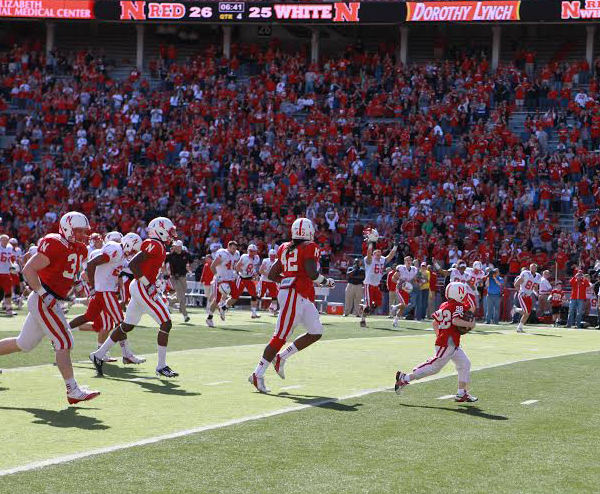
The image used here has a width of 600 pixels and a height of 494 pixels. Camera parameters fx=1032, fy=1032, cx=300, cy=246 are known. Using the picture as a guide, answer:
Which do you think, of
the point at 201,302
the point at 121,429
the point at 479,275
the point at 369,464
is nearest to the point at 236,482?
the point at 369,464

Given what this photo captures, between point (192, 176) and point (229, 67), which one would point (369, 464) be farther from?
point (229, 67)

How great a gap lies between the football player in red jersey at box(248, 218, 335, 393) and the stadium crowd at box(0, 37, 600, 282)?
18244 mm

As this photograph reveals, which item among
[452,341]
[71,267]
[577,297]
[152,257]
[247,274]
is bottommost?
[452,341]

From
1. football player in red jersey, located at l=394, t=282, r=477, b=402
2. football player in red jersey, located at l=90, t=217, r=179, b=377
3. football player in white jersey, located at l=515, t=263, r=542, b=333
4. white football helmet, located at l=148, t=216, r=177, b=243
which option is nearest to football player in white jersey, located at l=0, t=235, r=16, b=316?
football player in red jersey, located at l=90, t=217, r=179, b=377

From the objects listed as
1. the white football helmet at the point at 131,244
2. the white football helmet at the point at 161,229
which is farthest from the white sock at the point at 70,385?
the white football helmet at the point at 131,244

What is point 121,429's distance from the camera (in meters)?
7.96

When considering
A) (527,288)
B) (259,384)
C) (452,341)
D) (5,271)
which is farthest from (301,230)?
(527,288)

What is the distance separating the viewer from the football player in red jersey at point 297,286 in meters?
10.6

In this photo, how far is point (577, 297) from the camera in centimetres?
2578

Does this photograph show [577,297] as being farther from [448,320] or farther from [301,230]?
[301,230]

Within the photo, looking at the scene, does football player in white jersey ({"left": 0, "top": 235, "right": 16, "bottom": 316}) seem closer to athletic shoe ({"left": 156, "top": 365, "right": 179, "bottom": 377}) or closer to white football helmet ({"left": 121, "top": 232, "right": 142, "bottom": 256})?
white football helmet ({"left": 121, "top": 232, "right": 142, "bottom": 256})

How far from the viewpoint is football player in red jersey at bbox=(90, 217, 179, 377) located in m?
11.6

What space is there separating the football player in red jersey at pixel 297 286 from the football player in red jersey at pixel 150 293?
142 centimetres

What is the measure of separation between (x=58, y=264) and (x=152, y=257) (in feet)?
9.03
